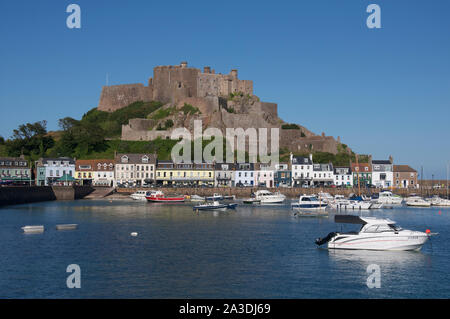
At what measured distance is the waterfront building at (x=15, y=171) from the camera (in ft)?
269

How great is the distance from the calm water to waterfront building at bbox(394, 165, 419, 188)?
46943 millimetres

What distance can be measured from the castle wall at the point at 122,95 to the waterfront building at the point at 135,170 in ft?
92.4

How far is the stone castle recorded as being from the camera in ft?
330

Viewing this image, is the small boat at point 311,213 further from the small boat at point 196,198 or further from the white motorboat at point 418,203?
the small boat at point 196,198

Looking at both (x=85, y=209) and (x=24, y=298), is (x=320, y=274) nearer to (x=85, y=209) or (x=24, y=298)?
(x=24, y=298)

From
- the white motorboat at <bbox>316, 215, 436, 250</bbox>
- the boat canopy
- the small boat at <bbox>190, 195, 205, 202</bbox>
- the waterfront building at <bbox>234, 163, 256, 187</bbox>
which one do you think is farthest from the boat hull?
the waterfront building at <bbox>234, 163, 256, 187</bbox>

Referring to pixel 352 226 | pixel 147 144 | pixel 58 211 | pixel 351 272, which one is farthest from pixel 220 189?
pixel 351 272

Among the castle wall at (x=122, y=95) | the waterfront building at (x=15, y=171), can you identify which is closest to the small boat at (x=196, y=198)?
the waterfront building at (x=15, y=171)

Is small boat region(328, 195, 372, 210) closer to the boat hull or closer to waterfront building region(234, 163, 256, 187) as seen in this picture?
A: waterfront building region(234, 163, 256, 187)

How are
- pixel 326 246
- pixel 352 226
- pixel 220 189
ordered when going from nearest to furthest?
pixel 326 246 < pixel 352 226 < pixel 220 189

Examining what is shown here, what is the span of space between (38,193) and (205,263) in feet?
160

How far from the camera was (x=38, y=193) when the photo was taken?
227 ft

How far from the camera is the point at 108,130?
106 metres

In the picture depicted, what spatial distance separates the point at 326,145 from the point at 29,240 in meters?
72.7
